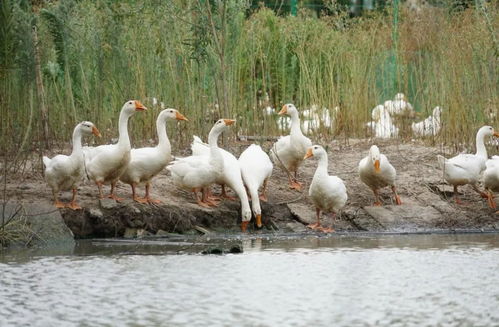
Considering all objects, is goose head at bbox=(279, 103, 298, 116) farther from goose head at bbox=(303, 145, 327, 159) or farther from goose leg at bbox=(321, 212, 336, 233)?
Answer: goose leg at bbox=(321, 212, 336, 233)

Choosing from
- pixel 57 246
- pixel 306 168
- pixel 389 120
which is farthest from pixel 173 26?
Answer: pixel 57 246

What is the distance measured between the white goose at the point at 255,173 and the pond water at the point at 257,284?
1141 millimetres

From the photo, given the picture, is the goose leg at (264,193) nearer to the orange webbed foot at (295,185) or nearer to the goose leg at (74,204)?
the orange webbed foot at (295,185)

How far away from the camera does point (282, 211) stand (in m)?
13.2

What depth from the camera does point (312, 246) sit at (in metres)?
11.3

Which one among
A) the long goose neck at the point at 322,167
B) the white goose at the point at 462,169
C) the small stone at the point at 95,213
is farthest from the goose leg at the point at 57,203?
the white goose at the point at 462,169

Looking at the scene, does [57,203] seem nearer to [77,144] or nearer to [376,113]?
[77,144]

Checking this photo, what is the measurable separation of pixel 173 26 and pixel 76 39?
1326 millimetres

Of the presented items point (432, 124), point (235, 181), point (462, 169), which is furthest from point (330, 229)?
point (432, 124)

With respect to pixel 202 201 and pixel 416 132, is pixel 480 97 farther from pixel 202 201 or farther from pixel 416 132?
pixel 202 201

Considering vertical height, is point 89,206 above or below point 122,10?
below

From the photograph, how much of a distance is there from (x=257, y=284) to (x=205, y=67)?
24.4 ft

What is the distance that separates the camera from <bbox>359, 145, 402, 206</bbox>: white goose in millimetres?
12859

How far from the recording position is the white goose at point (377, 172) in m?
12.9
